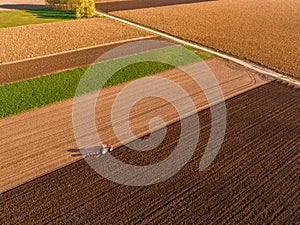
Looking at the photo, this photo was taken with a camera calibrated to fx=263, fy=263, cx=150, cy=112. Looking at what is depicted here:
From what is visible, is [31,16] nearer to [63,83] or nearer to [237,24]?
[63,83]

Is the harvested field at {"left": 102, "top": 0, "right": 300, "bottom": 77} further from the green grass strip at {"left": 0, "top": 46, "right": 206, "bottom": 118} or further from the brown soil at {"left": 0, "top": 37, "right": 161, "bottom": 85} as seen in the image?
the brown soil at {"left": 0, "top": 37, "right": 161, "bottom": 85}

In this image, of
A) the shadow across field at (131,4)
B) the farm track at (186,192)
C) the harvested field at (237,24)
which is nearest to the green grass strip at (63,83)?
the farm track at (186,192)

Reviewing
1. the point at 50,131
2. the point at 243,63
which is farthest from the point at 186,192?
the point at 243,63

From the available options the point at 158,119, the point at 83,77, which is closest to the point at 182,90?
the point at 158,119

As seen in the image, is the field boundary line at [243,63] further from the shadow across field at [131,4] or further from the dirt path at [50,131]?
the shadow across field at [131,4]

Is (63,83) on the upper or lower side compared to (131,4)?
lower

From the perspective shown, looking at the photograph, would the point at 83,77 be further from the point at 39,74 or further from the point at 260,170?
the point at 260,170
